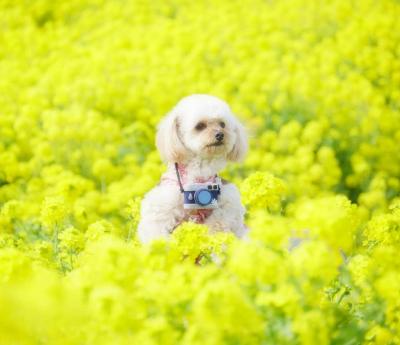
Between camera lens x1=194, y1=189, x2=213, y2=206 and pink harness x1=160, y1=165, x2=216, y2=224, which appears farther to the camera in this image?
pink harness x1=160, y1=165, x2=216, y2=224

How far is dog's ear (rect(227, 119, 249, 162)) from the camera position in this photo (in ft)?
14.6

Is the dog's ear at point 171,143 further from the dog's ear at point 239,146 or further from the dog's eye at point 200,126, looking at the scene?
the dog's ear at point 239,146

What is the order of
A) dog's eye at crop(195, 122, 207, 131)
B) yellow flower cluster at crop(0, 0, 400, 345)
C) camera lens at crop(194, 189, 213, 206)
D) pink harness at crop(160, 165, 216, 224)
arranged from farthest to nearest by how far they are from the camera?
dog's eye at crop(195, 122, 207, 131) → pink harness at crop(160, 165, 216, 224) → camera lens at crop(194, 189, 213, 206) → yellow flower cluster at crop(0, 0, 400, 345)

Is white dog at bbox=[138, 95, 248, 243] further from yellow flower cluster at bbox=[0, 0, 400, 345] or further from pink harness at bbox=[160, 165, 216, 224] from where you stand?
yellow flower cluster at bbox=[0, 0, 400, 345]

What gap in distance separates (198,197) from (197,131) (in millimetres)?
424

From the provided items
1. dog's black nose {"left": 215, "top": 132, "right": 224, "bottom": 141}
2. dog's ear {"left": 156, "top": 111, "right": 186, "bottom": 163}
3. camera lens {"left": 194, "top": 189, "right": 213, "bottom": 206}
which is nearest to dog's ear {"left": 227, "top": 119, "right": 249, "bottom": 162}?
dog's black nose {"left": 215, "top": 132, "right": 224, "bottom": 141}

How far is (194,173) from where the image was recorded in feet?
13.9

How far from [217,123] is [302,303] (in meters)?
2.05

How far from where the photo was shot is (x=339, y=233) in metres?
2.40

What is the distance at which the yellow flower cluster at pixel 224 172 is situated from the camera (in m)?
2.31

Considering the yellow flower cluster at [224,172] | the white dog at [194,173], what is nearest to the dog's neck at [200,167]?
the white dog at [194,173]

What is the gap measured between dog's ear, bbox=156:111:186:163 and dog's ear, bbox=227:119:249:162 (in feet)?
1.09

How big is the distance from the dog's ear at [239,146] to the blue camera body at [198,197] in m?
0.43

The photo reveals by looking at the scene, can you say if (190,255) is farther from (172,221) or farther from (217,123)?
(217,123)
